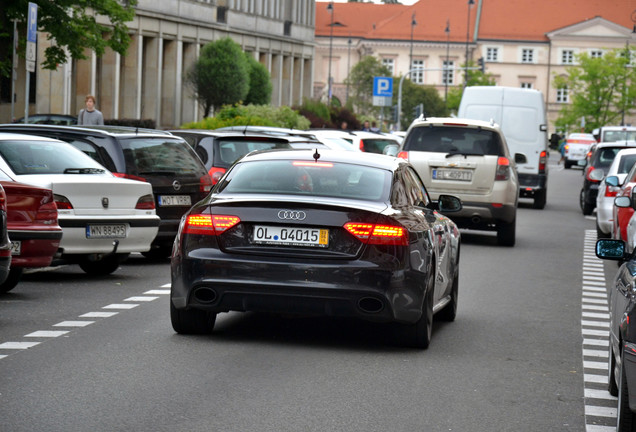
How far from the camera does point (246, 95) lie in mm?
70312

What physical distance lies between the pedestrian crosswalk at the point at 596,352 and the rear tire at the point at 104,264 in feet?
16.4

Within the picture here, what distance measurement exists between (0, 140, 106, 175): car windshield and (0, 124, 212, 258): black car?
100 cm

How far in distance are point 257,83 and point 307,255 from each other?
2495 inches

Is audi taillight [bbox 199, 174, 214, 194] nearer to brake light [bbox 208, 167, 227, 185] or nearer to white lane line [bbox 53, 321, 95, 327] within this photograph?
brake light [bbox 208, 167, 227, 185]

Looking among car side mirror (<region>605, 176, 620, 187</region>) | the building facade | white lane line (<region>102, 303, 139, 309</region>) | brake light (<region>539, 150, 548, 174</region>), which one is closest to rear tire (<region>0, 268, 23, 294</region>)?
white lane line (<region>102, 303, 139, 309</region>)

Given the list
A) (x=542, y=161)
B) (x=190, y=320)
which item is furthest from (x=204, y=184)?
(x=542, y=161)

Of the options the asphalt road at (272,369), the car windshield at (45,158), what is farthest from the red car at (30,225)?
the car windshield at (45,158)

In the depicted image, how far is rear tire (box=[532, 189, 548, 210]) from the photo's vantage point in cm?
3345

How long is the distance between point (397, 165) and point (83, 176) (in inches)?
188

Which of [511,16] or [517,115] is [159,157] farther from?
[511,16]

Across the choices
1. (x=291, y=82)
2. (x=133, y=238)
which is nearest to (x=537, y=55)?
(x=291, y=82)

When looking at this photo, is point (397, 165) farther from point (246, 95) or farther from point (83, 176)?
point (246, 95)

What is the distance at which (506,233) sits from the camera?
2125 centimetres

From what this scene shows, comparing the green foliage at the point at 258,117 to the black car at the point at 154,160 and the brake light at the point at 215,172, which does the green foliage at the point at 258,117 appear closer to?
the brake light at the point at 215,172
